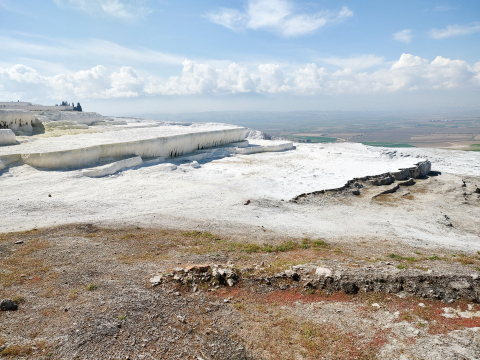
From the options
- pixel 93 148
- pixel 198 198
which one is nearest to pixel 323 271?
pixel 198 198

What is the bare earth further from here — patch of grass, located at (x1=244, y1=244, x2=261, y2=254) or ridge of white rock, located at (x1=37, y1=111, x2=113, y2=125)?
ridge of white rock, located at (x1=37, y1=111, x2=113, y2=125)

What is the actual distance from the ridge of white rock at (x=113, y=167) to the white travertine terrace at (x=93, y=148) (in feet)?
4.25

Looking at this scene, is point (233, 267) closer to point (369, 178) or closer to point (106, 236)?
point (106, 236)

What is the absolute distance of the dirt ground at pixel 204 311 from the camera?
577 centimetres

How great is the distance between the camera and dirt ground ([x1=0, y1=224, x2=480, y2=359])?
18.9ft

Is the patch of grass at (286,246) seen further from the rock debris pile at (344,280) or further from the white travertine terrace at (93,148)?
the white travertine terrace at (93,148)

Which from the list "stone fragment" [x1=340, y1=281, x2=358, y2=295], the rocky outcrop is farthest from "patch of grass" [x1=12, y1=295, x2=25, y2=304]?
the rocky outcrop

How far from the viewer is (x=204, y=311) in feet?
22.9

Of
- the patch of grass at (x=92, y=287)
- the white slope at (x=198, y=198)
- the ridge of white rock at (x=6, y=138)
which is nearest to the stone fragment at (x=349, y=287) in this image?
the white slope at (x=198, y=198)

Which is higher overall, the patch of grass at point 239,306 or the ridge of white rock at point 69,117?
the ridge of white rock at point 69,117

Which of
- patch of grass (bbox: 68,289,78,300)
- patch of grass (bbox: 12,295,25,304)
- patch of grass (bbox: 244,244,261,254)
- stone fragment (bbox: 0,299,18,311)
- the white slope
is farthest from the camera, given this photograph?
the white slope

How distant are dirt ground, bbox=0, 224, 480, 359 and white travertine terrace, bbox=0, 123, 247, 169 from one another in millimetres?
10375

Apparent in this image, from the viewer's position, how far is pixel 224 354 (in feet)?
19.0

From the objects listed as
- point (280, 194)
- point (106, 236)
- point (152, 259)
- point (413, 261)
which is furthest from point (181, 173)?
point (413, 261)
